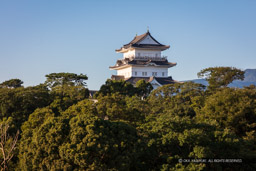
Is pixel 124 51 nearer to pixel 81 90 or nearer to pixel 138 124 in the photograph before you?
pixel 81 90

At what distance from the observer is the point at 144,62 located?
2036 inches

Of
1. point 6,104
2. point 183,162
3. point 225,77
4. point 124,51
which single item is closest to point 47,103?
point 6,104

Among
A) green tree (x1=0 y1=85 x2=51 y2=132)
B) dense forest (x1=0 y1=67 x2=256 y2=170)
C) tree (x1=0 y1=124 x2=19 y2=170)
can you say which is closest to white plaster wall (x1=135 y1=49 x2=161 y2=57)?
green tree (x1=0 y1=85 x2=51 y2=132)

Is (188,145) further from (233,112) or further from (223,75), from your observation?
(223,75)

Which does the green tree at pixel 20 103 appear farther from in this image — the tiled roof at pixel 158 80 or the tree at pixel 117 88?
the tiled roof at pixel 158 80

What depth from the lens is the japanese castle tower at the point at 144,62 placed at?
51125mm

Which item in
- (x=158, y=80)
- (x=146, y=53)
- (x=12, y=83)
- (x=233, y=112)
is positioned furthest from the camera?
(x=146, y=53)

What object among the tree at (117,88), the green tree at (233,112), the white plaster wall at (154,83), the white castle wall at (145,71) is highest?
the white castle wall at (145,71)

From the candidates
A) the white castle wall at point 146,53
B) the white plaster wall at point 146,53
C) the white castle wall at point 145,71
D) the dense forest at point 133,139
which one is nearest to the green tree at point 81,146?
the dense forest at point 133,139

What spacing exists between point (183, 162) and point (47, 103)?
48.2 feet

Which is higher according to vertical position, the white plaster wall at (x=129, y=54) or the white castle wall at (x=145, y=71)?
the white plaster wall at (x=129, y=54)

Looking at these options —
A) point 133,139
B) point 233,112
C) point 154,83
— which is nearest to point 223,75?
point 154,83

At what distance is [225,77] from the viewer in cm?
4031

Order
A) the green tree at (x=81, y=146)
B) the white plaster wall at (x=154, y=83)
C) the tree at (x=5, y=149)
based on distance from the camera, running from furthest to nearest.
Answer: the white plaster wall at (x=154, y=83)
the green tree at (x=81, y=146)
the tree at (x=5, y=149)
